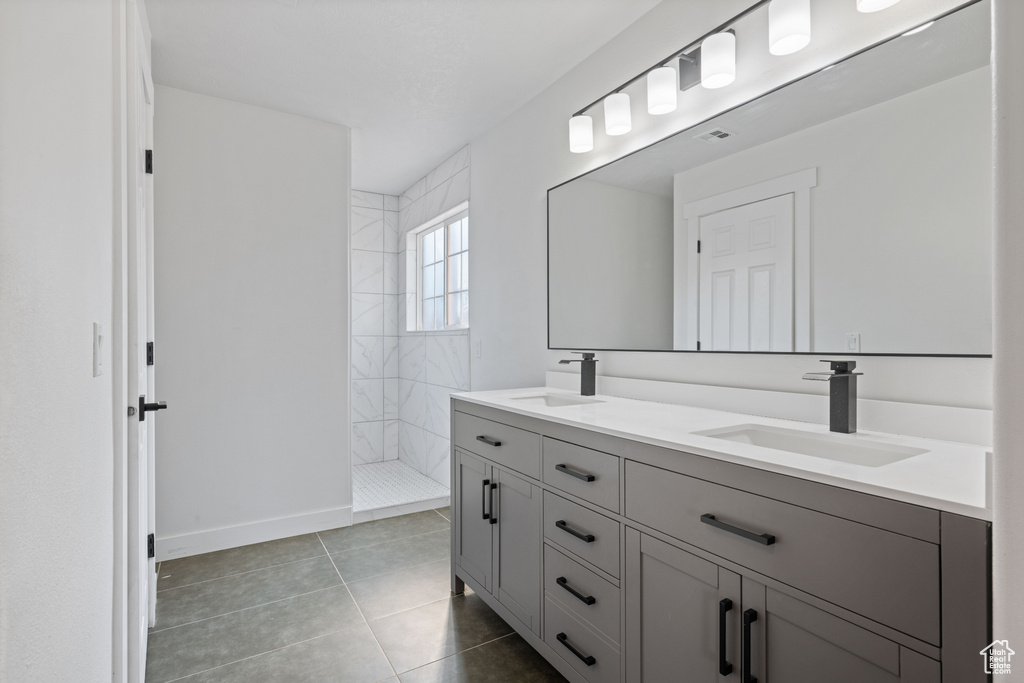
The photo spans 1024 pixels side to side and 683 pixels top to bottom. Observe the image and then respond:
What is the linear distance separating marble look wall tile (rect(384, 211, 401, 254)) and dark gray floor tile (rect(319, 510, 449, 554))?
2.47 meters

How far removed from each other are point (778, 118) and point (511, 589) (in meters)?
1.76

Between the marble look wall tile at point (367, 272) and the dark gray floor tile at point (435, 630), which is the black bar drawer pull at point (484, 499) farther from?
the marble look wall tile at point (367, 272)

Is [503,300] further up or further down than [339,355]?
further up

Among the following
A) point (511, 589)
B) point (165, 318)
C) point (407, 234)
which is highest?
point (407, 234)

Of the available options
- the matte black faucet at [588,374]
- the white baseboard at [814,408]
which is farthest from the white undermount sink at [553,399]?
the white baseboard at [814,408]

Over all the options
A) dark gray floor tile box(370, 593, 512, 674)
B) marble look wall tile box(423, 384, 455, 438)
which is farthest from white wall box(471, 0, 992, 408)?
dark gray floor tile box(370, 593, 512, 674)

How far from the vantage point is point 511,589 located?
183 centimetres

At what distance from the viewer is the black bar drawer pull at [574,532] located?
145cm

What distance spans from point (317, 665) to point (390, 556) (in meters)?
0.89

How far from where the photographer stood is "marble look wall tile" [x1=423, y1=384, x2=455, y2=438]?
383cm

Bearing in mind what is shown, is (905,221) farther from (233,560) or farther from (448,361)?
(233,560)

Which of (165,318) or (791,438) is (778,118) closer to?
(791,438)

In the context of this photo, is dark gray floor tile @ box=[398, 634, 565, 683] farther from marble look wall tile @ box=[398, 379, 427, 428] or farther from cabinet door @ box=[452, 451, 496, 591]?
marble look wall tile @ box=[398, 379, 427, 428]

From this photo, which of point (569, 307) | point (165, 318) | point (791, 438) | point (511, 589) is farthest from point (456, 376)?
point (791, 438)
